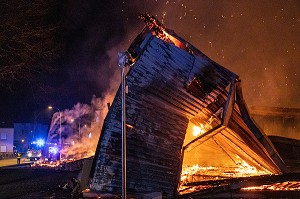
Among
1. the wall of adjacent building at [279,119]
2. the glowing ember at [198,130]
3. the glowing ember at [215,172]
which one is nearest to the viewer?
the glowing ember at [198,130]

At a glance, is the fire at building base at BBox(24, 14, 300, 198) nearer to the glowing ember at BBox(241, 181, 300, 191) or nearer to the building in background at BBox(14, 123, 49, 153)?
the glowing ember at BBox(241, 181, 300, 191)

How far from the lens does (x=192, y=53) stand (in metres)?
9.25

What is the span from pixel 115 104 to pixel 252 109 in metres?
10.5

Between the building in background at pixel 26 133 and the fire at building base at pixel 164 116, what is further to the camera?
the building in background at pixel 26 133

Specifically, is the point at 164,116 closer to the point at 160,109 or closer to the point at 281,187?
the point at 160,109

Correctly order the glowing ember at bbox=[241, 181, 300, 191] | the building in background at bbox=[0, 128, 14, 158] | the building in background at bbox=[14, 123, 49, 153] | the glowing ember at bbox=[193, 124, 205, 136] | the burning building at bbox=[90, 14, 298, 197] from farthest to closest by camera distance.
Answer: the building in background at bbox=[14, 123, 49, 153] → the building in background at bbox=[0, 128, 14, 158] → the glowing ember at bbox=[193, 124, 205, 136] → the glowing ember at bbox=[241, 181, 300, 191] → the burning building at bbox=[90, 14, 298, 197]

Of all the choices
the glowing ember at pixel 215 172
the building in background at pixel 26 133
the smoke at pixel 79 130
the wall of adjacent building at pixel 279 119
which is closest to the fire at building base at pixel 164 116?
the glowing ember at pixel 215 172

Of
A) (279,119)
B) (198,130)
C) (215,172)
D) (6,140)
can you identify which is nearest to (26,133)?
(6,140)

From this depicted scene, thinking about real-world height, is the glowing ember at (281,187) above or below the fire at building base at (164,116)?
below

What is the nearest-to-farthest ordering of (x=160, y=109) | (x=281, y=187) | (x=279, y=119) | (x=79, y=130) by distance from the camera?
(x=160, y=109)
(x=281, y=187)
(x=279, y=119)
(x=79, y=130)

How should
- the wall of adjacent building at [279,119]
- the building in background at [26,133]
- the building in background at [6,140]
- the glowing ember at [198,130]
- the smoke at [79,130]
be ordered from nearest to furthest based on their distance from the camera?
the glowing ember at [198,130]
the wall of adjacent building at [279,119]
the smoke at [79,130]
the building in background at [6,140]
the building in background at [26,133]

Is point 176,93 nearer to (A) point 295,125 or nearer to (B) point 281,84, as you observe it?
(A) point 295,125

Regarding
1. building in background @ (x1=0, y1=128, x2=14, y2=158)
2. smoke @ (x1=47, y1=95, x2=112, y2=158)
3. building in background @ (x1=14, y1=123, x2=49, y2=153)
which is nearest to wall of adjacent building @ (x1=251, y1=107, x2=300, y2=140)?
smoke @ (x1=47, y1=95, x2=112, y2=158)

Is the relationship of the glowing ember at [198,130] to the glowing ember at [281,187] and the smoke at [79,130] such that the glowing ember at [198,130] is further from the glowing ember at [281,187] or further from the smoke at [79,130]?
the smoke at [79,130]
